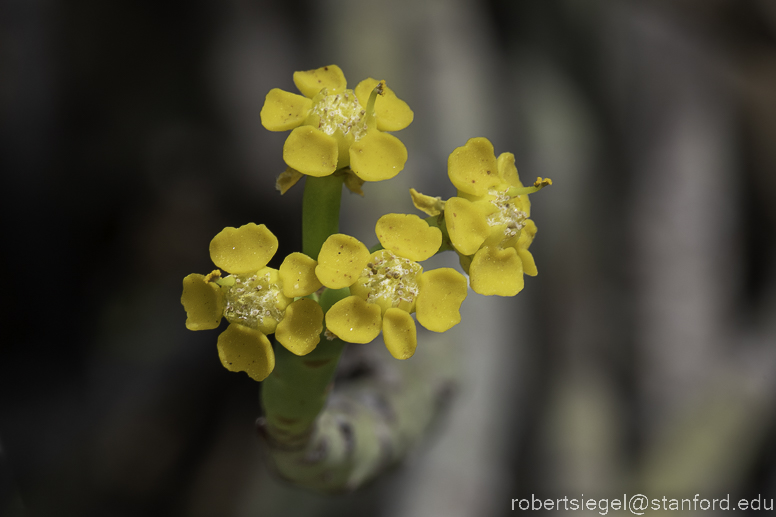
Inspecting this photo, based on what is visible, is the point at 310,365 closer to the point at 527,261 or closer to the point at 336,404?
the point at 527,261

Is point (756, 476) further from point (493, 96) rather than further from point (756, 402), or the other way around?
point (493, 96)

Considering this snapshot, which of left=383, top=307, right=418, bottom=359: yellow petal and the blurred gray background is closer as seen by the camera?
left=383, top=307, right=418, bottom=359: yellow petal

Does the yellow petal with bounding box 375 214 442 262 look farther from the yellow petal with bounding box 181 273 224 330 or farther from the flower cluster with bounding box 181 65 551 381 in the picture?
the yellow petal with bounding box 181 273 224 330

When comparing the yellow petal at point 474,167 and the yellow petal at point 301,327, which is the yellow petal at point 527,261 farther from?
the yellow petal at point 301,327

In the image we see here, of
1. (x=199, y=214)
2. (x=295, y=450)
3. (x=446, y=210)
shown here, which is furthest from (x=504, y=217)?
(x=199, y=214)

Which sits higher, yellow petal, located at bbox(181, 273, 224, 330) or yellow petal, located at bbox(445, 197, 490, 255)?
yellow petal, located at bbox(445, 197, 490, 255)

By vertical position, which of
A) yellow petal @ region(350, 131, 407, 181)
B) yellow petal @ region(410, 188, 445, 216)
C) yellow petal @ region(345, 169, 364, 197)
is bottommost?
yellow petal @ region(410, 188, 445, 216)

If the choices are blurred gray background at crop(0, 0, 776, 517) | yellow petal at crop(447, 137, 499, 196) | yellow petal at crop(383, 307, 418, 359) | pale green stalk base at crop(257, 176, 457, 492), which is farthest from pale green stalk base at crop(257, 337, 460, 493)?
yellow petal at crop(447, 137, 499, 196)
